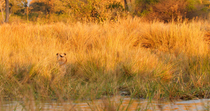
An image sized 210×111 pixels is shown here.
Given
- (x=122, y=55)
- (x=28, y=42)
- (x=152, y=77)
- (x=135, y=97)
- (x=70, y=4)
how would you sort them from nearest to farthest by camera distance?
(x=135, y=97)
(x=152, y=77)
(x=122, y=55)
(x=28, y=42)
(x=70, y=4)

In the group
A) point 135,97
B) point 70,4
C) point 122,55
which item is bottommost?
point 135,97

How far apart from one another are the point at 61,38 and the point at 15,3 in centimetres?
3557

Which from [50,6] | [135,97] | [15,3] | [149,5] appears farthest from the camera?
[50,6]

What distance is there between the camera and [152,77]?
4301mm

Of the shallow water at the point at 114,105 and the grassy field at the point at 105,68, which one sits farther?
the grassy field at the point at 105,68

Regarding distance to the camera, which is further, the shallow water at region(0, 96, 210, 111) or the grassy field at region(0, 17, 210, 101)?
the grassy field at region(0, 17, 210, 101)

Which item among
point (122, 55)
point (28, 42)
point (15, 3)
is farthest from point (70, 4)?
point (15, 3)

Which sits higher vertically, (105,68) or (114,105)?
(114,105)

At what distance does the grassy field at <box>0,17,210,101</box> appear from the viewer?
3.41 metres

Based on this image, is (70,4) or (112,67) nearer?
(112,67)

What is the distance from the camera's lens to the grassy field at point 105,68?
11.2ft

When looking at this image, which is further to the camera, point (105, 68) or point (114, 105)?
point (105, 68)

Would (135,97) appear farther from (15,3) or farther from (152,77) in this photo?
(15,3)

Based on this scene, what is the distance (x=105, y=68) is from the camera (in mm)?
4594
